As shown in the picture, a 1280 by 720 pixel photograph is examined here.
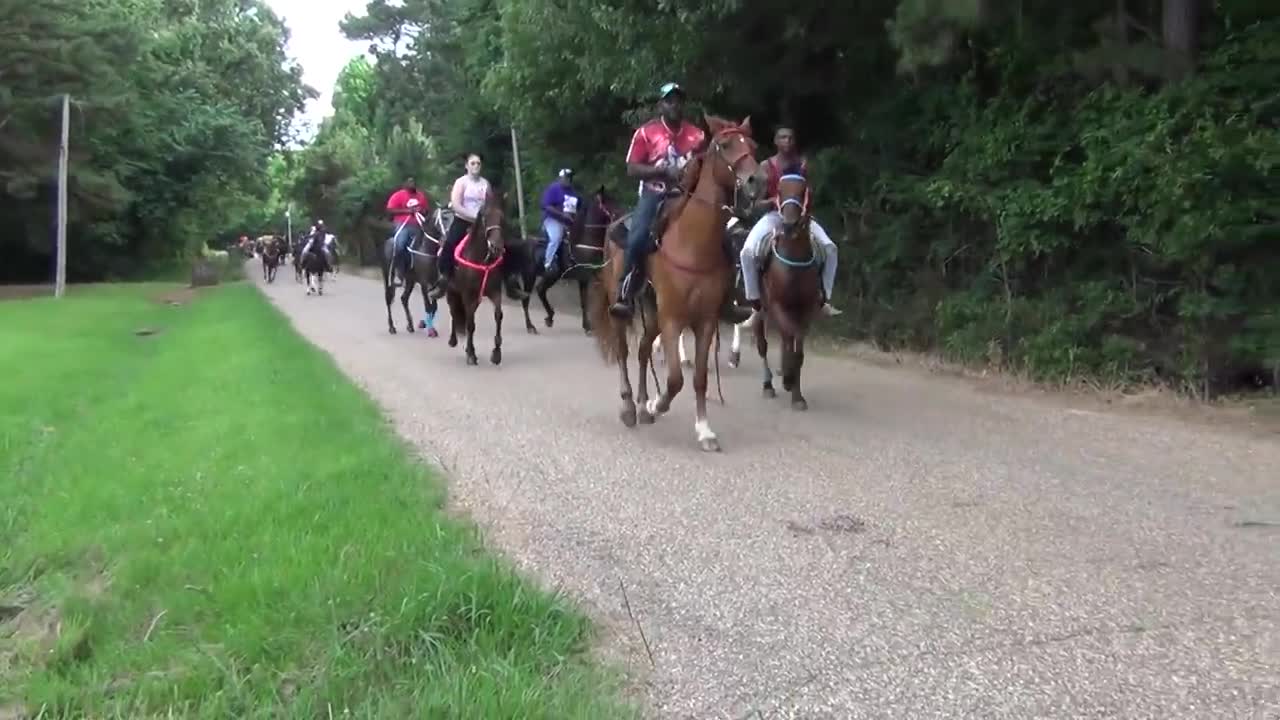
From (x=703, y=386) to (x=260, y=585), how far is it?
455cm

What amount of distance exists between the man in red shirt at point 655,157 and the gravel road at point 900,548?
155cm

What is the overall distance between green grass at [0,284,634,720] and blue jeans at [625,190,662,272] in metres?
2.44

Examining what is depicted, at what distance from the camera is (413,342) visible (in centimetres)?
1898

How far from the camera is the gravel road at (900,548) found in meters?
4.48

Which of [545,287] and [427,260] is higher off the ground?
[427,260]

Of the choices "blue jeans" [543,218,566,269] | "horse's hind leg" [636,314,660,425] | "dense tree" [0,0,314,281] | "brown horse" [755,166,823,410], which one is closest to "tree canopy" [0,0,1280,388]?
"brown horse" [755,166,823,410]

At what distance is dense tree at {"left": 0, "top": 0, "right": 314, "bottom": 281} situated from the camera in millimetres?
38469

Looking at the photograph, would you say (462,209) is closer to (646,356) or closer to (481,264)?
(481,264)

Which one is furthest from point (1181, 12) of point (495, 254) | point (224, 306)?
point (224, 306)

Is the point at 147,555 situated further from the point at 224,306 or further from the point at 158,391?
the point at 224,306

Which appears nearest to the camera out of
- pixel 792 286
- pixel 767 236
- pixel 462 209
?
pixel 792 286

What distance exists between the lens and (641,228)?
9.74 meters

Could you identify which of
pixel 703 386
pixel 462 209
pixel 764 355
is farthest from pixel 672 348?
pixel 462 209

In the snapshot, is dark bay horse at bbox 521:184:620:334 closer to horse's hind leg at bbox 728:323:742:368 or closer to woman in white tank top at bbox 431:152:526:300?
woman in white tank top at bbox 431:152:526:300
